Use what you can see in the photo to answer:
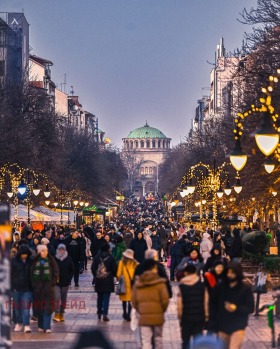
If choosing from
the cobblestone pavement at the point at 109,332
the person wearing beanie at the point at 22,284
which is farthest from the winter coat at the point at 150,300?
the person wearing beanie at the point at 22,284

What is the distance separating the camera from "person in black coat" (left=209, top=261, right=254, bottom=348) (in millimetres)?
15289

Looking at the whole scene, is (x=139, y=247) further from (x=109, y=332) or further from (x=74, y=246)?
(x=109, y=332)

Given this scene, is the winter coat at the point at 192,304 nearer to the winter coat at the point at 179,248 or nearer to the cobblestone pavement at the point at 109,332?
the cobblestone pavement at the point at 109,332

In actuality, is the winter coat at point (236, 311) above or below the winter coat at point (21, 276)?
below

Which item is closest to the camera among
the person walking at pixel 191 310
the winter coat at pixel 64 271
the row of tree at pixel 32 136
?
the person walking at pixel 191 310

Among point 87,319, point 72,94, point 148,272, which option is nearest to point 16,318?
point 87,319

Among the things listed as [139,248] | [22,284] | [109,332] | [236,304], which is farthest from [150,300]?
[139,248]

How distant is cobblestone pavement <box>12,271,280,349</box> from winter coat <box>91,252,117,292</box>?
0.63 meters

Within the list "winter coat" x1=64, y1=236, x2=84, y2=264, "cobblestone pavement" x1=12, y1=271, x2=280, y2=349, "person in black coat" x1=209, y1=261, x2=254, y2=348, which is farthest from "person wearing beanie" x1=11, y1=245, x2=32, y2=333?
"winter coat" x1=64, y1=236, x2=84, y2=264

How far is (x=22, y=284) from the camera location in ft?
72.1

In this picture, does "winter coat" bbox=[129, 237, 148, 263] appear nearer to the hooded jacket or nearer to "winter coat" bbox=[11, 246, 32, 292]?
"winter coat" bbox=[11, 246, 32, 292]

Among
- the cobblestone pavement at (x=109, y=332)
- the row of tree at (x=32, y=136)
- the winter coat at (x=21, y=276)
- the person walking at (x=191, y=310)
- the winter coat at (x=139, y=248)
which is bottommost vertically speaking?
the cobblestone pavement at (x=109, y=332)

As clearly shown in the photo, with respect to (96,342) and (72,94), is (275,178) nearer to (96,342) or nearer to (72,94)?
(96,342)

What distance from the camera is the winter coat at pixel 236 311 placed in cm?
1534
